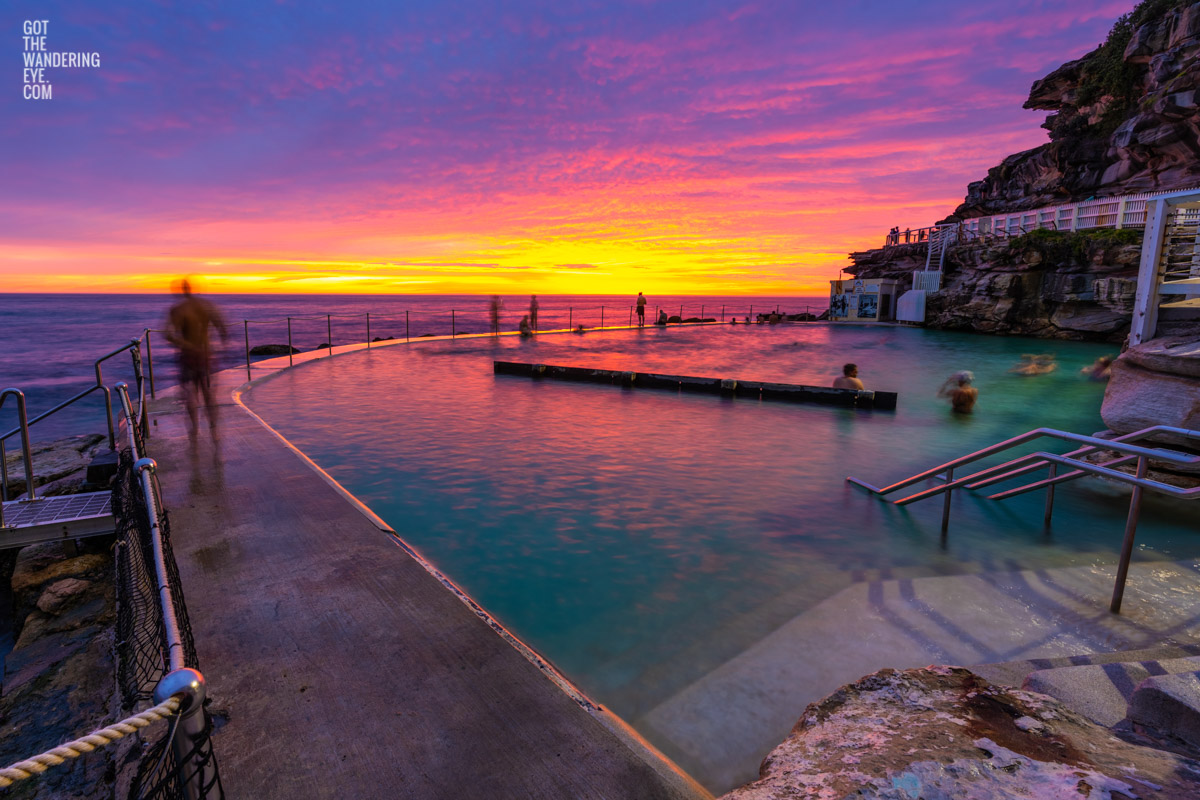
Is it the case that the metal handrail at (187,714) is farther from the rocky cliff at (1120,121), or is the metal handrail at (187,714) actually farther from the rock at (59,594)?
the rocky cliff at (1120,121)

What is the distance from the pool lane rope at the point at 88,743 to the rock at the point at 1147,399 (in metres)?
9.41

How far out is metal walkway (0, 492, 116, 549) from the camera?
4605mm

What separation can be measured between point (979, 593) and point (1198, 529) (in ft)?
11.4

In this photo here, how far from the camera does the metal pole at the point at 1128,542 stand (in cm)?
374

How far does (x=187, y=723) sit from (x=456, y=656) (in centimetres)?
171

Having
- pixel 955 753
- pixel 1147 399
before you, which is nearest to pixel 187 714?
pixel 955 753

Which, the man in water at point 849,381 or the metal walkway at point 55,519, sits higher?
the man in water at point 849,381

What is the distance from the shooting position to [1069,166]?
43.4 metres

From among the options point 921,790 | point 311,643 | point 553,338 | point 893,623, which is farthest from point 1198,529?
point 553,338

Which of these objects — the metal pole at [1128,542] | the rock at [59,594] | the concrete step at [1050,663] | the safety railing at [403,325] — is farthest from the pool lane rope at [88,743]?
the safety railing at [403,325]

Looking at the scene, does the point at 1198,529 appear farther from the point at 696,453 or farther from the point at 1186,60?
the point at 1186,60

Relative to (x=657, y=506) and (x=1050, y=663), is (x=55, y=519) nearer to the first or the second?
(x=657, y=506)

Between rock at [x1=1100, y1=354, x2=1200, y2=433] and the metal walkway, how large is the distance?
37.2 feet

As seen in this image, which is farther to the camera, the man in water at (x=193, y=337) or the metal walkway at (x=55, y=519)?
the man in water at (x=193, y=337)
